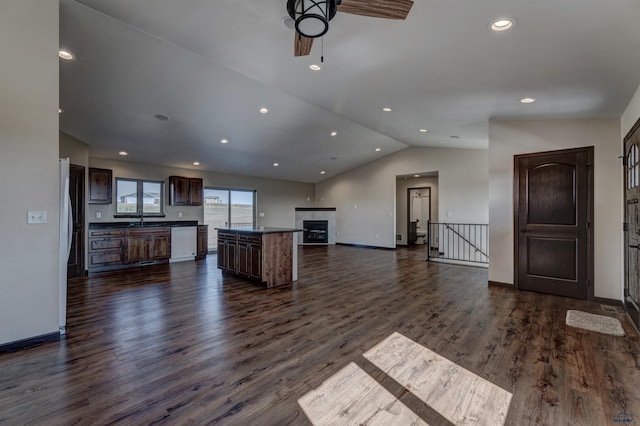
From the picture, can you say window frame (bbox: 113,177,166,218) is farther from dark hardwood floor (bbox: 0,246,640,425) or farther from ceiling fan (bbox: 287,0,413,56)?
ceiling fan (bbox: 287,0,413,56)

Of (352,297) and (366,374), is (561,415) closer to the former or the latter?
(366,374)

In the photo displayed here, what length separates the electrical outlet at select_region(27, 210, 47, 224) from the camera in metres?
2.62

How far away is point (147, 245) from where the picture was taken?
21.6 ft

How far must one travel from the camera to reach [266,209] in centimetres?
1028

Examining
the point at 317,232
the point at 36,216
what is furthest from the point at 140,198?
the point at 317,232

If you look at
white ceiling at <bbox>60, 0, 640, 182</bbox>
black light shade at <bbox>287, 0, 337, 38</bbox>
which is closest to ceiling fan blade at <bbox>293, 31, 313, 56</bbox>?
black light shade at <bbox>287, 0, 337, 38</bbox>

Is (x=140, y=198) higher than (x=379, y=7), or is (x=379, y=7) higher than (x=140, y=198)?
(x=379, y=7)

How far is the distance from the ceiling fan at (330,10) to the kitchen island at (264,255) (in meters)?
3.25

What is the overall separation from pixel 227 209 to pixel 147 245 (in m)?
2.99

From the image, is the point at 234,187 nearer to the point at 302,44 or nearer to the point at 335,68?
the point at 335,68

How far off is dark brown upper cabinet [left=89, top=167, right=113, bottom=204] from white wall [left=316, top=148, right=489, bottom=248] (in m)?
7.08

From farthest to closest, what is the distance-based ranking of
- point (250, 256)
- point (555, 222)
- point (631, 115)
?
point (250, 256), point (555, 222), point (631, 115)

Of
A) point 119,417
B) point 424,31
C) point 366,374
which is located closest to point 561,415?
point 366,374

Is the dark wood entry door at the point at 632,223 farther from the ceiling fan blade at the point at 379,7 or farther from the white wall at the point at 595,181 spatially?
the ceiling fan blade at the point at 379,7
